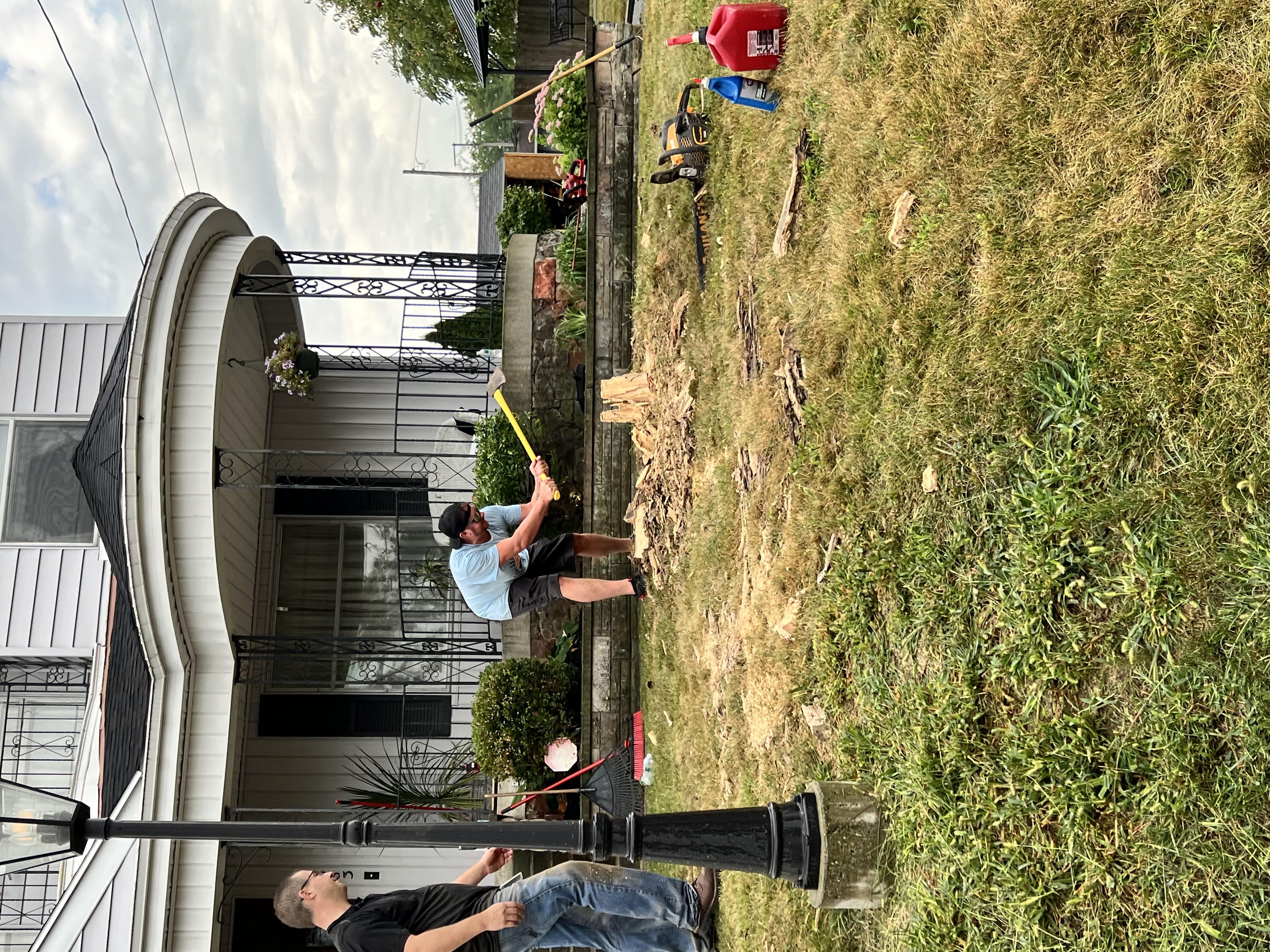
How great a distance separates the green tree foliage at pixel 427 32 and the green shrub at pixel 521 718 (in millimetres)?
18568

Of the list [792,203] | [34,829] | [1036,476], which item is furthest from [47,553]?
[1036,476]

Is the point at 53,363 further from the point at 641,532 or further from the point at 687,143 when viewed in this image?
the point at 687,143

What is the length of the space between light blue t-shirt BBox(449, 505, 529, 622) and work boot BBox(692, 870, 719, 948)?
8.63 feet

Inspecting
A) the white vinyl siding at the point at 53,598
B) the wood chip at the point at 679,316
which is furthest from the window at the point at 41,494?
the wood chip at the point at 679,316

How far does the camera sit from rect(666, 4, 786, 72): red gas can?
487 cm

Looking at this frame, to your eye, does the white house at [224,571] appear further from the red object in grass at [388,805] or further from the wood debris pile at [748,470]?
the wood debris pile at [748,470]

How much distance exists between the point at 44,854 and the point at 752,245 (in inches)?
176

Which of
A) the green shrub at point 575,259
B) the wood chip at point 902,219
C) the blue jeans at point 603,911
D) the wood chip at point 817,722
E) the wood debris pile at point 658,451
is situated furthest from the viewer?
the green shrub at point 575,259

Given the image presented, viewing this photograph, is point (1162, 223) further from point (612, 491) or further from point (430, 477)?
point (430, 477)

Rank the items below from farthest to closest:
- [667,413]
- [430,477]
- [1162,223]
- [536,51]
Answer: [536,51]
[430,477]
[667,413]
[1162,223]

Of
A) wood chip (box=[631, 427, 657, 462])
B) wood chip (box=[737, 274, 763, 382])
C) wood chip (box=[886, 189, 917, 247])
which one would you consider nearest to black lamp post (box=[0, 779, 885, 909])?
wood chip (box=[886, 189, 917, 247])

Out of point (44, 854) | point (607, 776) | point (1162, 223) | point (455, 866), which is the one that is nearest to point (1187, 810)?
point (1162, 223)

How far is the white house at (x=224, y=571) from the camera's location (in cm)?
839

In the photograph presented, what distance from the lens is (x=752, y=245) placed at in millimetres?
5270
